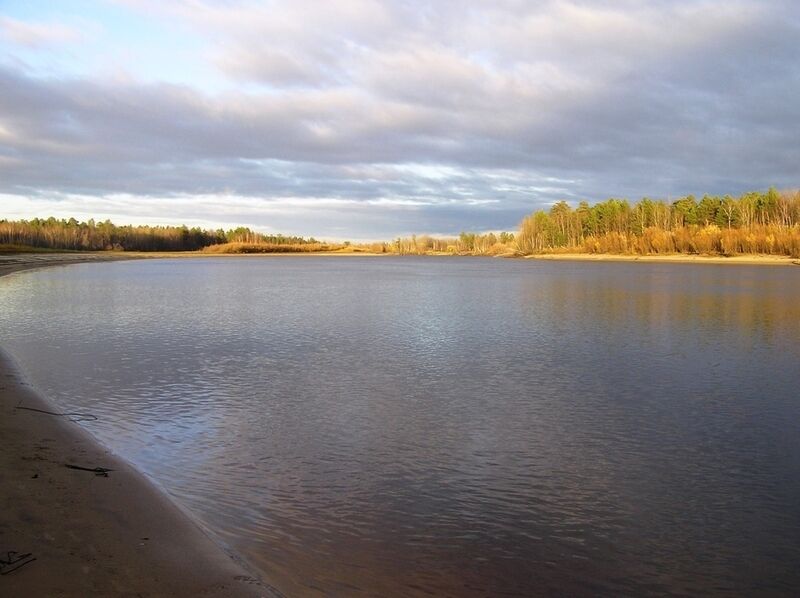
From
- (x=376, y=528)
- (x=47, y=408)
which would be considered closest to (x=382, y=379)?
(x=47, y=408)

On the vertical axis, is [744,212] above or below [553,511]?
above

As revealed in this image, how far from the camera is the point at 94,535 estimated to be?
4.85 metres

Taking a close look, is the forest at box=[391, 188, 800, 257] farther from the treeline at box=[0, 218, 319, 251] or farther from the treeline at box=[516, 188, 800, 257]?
the treeline at box=[0, 218, 319, 251]

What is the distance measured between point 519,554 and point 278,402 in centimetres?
555

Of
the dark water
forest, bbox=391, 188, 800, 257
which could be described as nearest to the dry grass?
forest, bbox=391, 188, 800, 257

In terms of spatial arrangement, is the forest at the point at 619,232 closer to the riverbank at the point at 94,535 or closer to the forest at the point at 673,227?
the forest at the point at 673,227

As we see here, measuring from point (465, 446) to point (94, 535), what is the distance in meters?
4.39

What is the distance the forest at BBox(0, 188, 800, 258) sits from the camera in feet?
287

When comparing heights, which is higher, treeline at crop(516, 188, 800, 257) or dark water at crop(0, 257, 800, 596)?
treeline at crop(516, 188, 800, 257)

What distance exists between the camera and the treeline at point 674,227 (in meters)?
85.4

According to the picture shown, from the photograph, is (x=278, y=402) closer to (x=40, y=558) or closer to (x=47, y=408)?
(x=47, y=408)

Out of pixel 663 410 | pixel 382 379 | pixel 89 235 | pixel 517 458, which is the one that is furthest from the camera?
pixel 89 235

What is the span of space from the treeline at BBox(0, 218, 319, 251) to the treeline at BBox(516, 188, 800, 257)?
252 ft

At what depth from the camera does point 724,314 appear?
2275 cm
